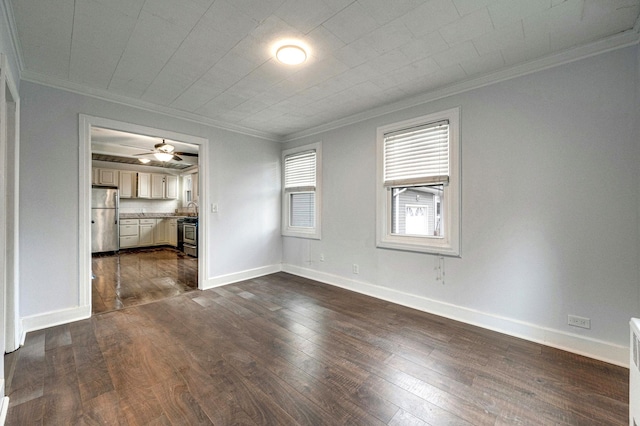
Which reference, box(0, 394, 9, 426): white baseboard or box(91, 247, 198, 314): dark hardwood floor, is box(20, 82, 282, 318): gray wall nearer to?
box(91, 247, 198, 314): dark hardwood floor

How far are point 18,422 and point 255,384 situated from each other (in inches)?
50.4

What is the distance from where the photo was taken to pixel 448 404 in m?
1.65

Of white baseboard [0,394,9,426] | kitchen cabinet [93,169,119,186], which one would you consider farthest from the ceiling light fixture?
kitchen cabinet [93,169,119,186]

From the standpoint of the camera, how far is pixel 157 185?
8.23 m

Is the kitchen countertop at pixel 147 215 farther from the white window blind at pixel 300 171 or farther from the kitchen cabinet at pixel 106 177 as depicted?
the white window blind at pixel 300 171

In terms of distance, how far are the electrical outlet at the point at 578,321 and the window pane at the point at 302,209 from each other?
10.7 ft

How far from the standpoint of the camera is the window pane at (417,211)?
10.2ft

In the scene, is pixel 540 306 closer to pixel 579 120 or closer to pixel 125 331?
pixel 579 120

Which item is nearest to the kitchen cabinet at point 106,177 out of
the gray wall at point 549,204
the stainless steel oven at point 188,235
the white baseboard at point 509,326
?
the stainless steel oven at point 188,235

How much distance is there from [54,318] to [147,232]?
5751mm

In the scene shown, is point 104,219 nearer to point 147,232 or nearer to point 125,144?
point 147,232

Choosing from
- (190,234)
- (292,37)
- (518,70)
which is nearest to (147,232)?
(190,234)

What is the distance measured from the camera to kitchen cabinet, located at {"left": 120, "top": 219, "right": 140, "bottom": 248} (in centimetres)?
748

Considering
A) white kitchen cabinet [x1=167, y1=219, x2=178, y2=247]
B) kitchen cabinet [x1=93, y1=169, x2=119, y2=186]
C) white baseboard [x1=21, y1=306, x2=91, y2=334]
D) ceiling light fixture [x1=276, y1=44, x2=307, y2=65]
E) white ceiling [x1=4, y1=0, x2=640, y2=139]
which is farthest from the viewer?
white kitchen cabinet [x1=167, y1=219, x2=178, y2=247]
